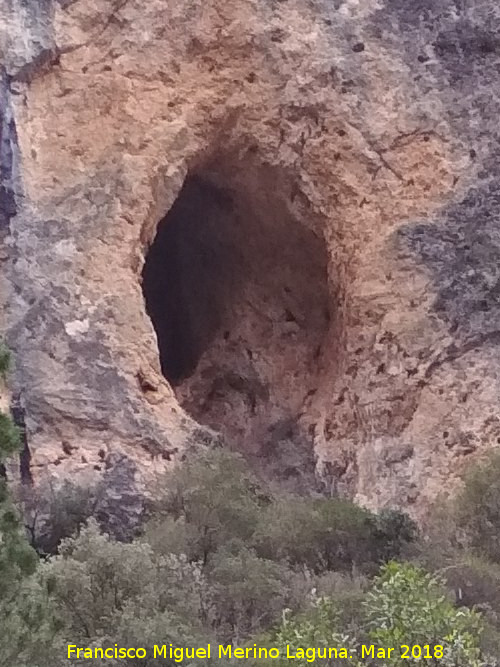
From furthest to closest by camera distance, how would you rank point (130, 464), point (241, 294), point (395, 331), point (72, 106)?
1. point (241, 294)
2. point (72, 106)
3. point (395, 331)
4. point (130, 464)

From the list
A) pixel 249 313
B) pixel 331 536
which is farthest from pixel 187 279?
pixel 331 536

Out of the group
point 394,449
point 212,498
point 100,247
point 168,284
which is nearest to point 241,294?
point 168,284

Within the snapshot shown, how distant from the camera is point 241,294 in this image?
13578 mm

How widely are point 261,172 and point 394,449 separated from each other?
11.0ft

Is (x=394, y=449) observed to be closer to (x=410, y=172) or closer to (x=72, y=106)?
(x=410, y=172)

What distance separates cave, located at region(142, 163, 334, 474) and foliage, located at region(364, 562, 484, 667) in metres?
6.63

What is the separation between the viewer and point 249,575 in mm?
A: 8453

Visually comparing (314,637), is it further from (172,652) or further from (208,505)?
(208,505)

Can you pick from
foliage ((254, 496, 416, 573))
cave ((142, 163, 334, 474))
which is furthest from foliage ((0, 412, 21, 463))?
cave ((142, 163, 334, 474))

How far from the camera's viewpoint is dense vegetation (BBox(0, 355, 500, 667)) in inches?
219

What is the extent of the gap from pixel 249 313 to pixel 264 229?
2.90ft

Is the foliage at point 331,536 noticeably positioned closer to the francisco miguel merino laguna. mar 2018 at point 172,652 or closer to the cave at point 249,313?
the cave at point 249,313

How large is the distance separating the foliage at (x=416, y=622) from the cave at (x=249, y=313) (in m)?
6.63

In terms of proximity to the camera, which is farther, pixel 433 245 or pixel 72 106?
pixel 72 106
